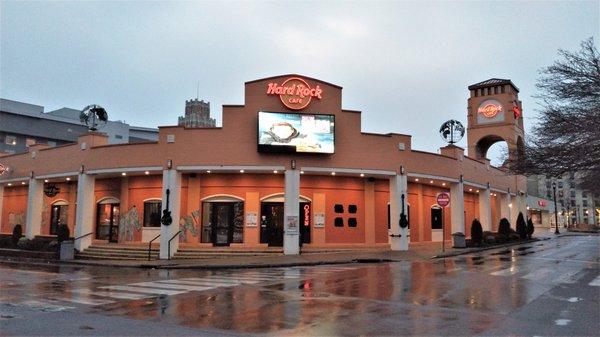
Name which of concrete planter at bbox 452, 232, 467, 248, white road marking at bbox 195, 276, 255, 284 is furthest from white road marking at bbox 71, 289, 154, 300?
concrete planter at bbox 452, 232, 467, 248

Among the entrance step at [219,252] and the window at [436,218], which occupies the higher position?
the window at [436,218]

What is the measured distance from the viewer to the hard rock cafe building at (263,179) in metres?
26.9

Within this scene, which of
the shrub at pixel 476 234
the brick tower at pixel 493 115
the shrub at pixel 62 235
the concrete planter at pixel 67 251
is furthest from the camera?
the brick tower at pixel 493 115

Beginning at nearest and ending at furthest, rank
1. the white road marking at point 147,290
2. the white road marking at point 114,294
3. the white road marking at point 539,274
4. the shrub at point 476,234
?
the white road marking at point 114,294 → the white road marking at point 147,290 → the white road marking at point 539,274 → the shrub at point 476,234

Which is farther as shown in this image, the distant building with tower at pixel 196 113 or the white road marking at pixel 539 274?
the distant building with tower at pixel 196 113

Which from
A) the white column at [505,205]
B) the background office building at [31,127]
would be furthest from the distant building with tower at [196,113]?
the white column at [505,205]

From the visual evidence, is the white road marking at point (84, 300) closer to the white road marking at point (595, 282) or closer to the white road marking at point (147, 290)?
the white road marking at point (147, 290)

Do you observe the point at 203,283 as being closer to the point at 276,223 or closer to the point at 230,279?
the point at 230,279

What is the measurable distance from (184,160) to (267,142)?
15.2 feet

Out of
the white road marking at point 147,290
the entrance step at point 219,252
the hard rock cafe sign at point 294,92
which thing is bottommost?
the white road marking at point 147,290

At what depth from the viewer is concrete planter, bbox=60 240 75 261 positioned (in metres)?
27.0

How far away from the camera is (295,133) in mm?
27203

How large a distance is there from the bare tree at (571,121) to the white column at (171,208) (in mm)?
17735

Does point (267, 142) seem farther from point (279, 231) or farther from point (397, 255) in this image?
point (397, 255)
